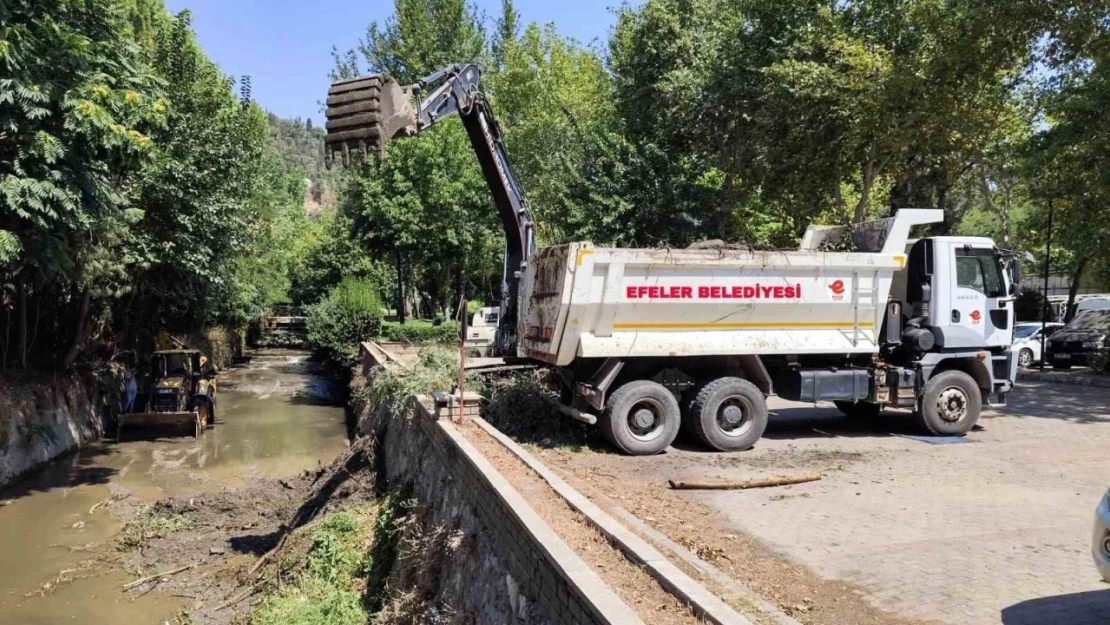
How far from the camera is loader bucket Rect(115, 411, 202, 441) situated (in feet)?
62.0

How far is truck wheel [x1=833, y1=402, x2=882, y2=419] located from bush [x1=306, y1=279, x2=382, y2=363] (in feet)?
59.5

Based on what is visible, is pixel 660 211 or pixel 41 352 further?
pixel 660 211

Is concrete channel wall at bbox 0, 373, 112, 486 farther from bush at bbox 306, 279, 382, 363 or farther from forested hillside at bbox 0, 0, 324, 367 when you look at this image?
bush at bbox 306, 279, 382, 363

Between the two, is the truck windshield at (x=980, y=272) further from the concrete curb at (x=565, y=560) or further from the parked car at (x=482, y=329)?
the parked car at (x=482, y=329)

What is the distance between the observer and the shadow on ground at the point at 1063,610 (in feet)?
15.8

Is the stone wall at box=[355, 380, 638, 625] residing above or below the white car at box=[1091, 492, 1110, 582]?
below

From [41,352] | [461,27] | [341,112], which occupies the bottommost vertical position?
[41,352]

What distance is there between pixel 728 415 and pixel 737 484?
189cm

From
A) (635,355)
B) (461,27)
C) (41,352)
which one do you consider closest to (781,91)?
(635,355)

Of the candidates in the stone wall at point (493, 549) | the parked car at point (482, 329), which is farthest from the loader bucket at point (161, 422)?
the stone wall at point (493, 549)

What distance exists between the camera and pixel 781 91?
18812 mm

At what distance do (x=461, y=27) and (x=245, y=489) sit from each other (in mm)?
29140

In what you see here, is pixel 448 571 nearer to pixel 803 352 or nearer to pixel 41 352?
pixel 803 352

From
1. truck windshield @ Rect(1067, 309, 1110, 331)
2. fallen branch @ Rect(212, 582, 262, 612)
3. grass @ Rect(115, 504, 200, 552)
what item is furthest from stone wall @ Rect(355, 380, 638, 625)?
truck windshield @ Rect(1067, 309, 1110, 331)
